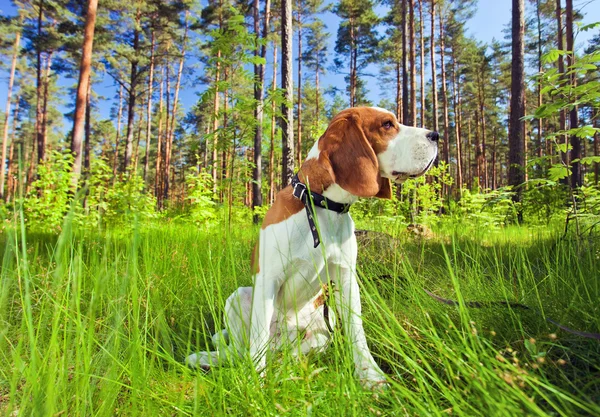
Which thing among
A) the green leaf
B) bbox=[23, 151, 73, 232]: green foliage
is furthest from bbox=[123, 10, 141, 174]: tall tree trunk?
the green leaf

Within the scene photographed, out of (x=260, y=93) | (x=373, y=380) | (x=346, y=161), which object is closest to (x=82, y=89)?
(x=260, y=93)

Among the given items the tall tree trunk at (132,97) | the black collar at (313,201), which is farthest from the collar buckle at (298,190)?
the tall tree trunk at (132,97)

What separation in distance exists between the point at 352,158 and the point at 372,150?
0.12m

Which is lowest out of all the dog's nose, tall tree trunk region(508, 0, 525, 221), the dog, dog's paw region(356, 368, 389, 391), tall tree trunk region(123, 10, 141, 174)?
dog's paw region(356, 368, 389, 391)

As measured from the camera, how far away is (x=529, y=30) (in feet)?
81.7

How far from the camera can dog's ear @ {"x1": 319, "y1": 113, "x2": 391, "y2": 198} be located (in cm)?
154

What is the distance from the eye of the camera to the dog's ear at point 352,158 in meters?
1.54

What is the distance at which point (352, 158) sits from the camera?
1562 millimetres

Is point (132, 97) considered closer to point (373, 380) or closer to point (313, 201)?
point (313, 201)

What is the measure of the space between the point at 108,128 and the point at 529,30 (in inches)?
1609

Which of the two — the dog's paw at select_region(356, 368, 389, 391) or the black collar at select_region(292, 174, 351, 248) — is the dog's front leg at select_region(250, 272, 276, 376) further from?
the dog's paw at select_region(356, 368, 389, 391)

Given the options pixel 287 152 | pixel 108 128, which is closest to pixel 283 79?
pixel 287 152

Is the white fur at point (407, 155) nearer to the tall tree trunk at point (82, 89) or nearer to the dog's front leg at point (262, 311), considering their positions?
the dog's front leg at point (262, 311)

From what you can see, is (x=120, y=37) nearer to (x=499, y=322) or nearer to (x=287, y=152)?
(x=287, y=152)
